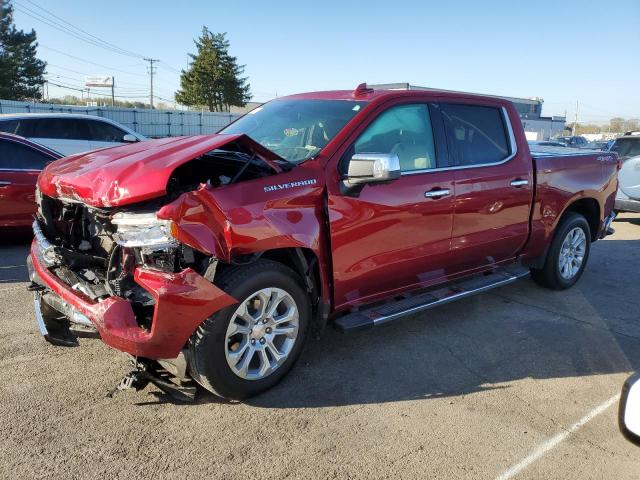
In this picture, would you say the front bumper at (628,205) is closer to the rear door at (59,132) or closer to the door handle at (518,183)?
the door handle at (518,183)

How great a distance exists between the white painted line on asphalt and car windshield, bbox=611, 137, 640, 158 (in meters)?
9.99

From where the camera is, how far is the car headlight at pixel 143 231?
287cm

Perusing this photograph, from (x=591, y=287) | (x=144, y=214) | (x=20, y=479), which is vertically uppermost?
(x=144, y=214)

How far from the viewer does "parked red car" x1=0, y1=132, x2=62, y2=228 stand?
6.68m

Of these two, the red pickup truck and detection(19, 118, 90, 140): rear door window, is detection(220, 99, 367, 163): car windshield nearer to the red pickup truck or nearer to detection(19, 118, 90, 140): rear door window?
the red pickup truck

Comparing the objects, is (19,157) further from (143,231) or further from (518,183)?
(518,183)

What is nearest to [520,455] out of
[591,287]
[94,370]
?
[94,370]

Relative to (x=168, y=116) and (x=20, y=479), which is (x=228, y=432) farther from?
(x=168, y=116)

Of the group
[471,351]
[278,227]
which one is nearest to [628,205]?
Answer: [471,351]

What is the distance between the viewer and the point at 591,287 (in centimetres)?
604

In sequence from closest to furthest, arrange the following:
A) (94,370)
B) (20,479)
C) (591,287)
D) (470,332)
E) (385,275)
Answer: (20,479) → (94,370) → (385,275) → (470,332) → (591,287)

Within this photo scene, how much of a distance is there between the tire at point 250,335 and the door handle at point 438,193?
4.31 feet

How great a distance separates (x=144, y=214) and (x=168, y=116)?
26.8 m

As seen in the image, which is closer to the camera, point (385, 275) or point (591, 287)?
point (385, 275)
